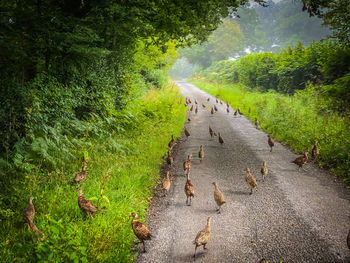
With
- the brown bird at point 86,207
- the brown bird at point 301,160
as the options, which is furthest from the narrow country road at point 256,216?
the brown bird at point 86,207

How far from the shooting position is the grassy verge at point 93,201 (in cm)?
302

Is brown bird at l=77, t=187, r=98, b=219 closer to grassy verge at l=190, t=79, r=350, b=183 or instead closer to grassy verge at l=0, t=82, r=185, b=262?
grassy verge at l=0, t=82, r=185, b=262

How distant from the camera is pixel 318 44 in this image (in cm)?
1527

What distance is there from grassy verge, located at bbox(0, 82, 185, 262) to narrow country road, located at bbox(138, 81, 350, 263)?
20.9 inches

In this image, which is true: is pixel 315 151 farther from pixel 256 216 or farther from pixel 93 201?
pixel 93 201

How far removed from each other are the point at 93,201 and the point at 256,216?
3.27 metres

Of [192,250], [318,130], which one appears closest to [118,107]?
[192,250]

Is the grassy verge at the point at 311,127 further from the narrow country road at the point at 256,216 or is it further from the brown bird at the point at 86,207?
the brown bird at the point at 86,207

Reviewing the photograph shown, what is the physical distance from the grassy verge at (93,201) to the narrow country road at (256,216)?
0.53 meters

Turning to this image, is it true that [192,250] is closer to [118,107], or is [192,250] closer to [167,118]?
[118,107]

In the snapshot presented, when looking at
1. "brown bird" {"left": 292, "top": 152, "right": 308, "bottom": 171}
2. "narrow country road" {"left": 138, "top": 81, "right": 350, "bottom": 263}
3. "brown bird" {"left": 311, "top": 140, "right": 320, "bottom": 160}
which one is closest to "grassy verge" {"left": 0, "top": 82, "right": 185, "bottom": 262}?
"narrow country road" {"left": 138, "top": 81, "right": 350, "bottom": 263}

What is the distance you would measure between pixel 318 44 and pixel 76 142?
54.5 feet

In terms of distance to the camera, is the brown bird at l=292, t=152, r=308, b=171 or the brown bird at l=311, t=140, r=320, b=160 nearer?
the brown bird at l=292, t=152, r=308, b=171

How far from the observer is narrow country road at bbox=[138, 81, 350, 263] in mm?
3604
